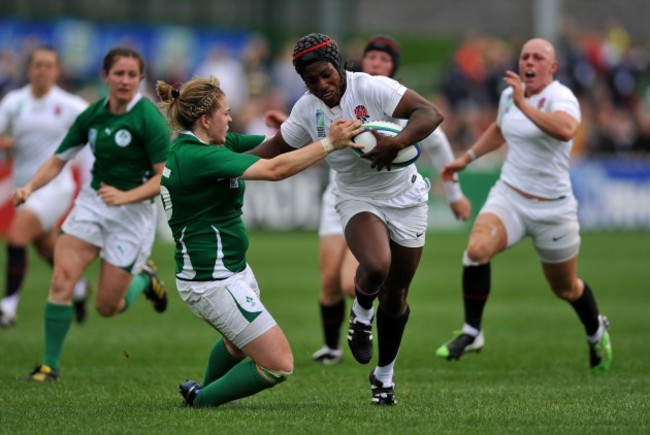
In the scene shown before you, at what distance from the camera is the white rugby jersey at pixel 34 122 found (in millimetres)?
12094

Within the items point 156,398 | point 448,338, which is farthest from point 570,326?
point 156,398

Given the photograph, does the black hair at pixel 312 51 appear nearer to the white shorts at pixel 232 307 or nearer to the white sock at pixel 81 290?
the white shorts at pixel 232 307

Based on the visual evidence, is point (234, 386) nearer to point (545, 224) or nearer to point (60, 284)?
point (60, 284)

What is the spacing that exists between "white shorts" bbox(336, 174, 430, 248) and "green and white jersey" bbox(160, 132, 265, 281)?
80cm

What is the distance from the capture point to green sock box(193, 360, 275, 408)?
741 cm

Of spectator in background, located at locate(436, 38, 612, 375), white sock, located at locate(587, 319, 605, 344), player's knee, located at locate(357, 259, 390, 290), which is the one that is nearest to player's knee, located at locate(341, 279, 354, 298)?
spectator in background, located at locate(436, 38, 612, 375)

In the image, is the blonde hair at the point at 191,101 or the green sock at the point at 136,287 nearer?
the blonde hair at the point at 191,101

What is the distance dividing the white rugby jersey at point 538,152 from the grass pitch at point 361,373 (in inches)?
59.2

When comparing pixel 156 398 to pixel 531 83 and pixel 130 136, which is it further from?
pixel 531 83

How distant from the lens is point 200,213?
294 inches

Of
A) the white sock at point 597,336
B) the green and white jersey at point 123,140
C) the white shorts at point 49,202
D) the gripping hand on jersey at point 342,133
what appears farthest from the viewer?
the white shorts at point 49,202

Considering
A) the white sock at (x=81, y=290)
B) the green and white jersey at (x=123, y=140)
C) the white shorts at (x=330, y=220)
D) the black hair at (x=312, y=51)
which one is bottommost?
the white sock at (x=81, y=290)

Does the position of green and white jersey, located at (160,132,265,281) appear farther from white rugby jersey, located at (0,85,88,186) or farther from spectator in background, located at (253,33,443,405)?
white rugby jersey, located at (0,85,88,186)

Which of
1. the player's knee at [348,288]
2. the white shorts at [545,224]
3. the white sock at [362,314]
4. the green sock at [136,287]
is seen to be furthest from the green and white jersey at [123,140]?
the white shorts at [545,224]
